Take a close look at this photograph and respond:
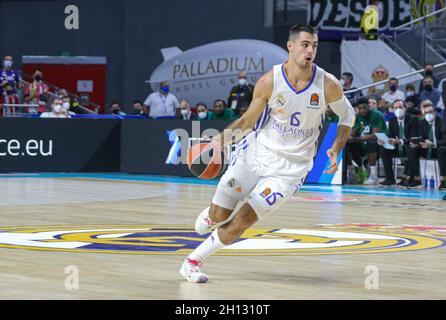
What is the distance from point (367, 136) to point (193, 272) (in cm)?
1565

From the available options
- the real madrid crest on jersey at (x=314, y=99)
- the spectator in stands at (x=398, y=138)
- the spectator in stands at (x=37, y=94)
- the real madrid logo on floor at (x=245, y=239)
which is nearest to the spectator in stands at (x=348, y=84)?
the spectator in stands at (x=398, y=138)

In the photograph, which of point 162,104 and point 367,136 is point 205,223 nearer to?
point 367,136

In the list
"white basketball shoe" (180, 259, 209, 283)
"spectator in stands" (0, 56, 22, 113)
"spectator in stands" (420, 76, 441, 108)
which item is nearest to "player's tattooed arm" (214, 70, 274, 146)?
"white basketball shoe" (180, 259, 209, 283)

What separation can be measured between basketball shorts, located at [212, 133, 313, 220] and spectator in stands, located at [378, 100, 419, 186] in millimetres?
14372

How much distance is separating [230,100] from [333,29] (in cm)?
618

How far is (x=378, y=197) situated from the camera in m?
Result: 20.4

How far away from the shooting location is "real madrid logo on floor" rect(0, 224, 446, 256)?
1133 cm

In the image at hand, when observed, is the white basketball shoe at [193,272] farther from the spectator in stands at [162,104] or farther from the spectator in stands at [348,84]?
the spectator in stands at [162,104]

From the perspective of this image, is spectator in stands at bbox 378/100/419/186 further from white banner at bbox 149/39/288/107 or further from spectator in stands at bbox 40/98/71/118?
white banner at bbox 149/39/288/107

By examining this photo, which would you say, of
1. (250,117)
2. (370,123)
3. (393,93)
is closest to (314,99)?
(250,117)

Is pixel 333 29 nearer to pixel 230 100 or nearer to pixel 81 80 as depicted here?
pixel 230 100

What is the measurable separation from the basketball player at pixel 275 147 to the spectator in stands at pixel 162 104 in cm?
2021

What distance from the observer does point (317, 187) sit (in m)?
23.1
